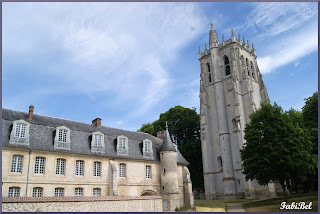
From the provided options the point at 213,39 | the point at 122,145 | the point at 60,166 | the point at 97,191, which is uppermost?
the point at 213,39

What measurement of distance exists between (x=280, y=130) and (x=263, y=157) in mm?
2959

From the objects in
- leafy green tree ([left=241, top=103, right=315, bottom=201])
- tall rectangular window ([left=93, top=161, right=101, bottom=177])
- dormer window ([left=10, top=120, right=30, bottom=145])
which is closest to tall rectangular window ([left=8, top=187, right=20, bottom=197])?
dormer window ([left=10, top=120, right=30, bottom=145])

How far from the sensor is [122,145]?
25.4 meters

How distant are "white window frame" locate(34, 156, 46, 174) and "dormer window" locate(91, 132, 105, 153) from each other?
14.0 ft

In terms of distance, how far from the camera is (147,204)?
66.5 ft

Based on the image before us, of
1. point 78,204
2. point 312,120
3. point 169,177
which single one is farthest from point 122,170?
point 312,120

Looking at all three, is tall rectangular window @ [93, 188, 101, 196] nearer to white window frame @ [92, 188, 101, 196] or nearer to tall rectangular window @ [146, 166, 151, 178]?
white window frame @ [92, 188, 101, 196]

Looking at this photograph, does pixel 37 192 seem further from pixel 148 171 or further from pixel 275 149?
pixel 275 149

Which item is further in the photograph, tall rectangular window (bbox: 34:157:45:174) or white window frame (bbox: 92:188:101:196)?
white window frame (bbox: 92:188:101:196)

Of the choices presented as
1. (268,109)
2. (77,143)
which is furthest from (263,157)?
(77,143)

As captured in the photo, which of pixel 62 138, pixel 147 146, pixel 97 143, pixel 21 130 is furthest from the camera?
pixel 147 146

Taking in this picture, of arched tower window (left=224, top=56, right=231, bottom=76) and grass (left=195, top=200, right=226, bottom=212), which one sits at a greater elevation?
arched tower window (left=224, top=56, right=231, bottom=76)

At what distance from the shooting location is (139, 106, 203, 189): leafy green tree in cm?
4359

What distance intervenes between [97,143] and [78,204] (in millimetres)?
8405
